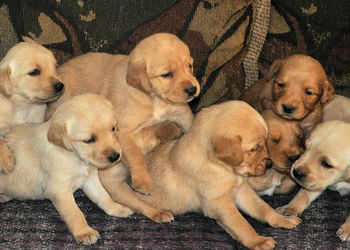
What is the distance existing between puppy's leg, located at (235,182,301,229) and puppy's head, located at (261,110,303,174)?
1.01 feet

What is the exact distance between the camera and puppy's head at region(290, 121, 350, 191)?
3.50m

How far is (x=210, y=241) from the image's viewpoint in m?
3.27

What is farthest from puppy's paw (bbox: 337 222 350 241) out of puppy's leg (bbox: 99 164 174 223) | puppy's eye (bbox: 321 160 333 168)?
puppy's leg (bbox: 99 164 174 223)

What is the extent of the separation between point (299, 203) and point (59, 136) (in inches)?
67.4

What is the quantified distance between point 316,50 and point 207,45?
0.93 metres

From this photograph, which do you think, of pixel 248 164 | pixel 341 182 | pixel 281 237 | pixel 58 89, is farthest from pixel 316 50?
pixel 58 89

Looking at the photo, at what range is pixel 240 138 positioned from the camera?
324cm

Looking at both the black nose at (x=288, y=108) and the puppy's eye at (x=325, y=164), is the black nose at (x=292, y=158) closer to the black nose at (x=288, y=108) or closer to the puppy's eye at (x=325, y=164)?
the puppy's eye at (x=325, y=164)

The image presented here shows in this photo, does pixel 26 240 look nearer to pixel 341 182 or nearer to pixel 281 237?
pixel 281 237

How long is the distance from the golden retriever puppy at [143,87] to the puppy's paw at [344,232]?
4.24 feet

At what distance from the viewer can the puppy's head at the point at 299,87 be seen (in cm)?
397

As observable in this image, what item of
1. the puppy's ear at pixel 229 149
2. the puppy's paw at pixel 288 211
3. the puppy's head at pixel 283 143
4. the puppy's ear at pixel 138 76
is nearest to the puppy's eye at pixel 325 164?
the puppy's head at pixel 283 143

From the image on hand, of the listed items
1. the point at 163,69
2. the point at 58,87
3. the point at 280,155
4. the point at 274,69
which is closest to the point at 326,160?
the point at 280,155

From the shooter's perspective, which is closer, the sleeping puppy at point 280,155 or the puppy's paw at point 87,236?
the puppy's paw at point 87,236
